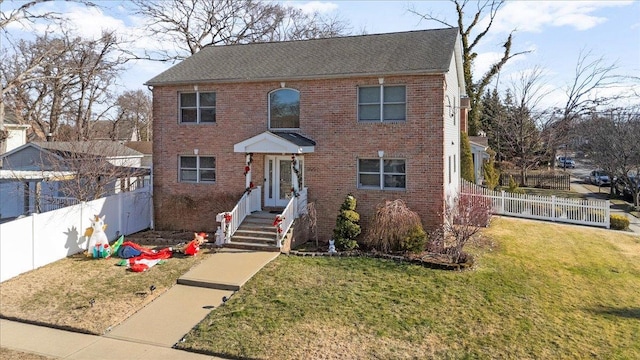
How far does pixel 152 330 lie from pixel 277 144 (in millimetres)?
7498

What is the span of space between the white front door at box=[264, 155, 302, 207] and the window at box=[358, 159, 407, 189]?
289cm

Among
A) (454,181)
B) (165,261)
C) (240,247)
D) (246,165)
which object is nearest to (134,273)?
(165,261)

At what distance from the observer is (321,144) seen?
1475 cm

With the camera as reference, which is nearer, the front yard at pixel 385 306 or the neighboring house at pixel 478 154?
Result: the front yard at pixel 385 306

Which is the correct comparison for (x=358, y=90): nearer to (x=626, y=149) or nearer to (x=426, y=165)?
(x=426, y=165)

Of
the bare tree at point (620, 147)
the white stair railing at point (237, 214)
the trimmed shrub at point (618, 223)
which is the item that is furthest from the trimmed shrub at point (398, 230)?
the bare tree at point (620, 147)

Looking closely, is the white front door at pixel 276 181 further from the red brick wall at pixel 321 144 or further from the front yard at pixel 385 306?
the front yard at pixel 385 306

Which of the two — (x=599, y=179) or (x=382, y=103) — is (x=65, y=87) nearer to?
(x=382, y=103)

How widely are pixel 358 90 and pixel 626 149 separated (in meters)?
23.1

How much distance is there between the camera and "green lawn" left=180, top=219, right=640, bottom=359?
7520 mm

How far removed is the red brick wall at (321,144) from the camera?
44.4ft

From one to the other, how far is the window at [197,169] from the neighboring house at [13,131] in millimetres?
22391

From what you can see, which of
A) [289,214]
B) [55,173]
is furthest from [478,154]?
[55,173]

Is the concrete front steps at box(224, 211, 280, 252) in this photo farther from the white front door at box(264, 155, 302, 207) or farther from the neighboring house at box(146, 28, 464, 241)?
the neighboring house at box(146, 28, 464, 241)
